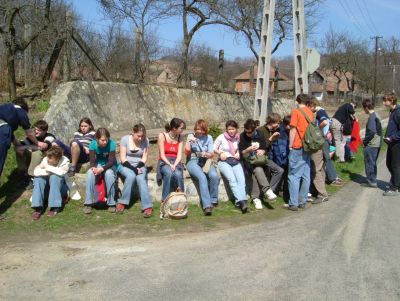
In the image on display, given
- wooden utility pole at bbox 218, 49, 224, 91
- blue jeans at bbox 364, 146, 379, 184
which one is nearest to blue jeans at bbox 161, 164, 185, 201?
blue jeans at bbox 364, 146, 379, 184

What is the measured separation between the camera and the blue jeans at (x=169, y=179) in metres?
6.97

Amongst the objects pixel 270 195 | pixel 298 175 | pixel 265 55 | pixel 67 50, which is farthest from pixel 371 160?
pixel 67 50

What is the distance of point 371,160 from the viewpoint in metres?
8.67

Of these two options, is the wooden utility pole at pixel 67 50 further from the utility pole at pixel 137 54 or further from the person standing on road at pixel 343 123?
the person standing on road at pixel 343 123

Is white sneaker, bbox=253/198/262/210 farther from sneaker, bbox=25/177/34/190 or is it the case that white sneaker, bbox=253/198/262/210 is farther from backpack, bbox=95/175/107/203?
sneaker, bbox=25/177/34/190

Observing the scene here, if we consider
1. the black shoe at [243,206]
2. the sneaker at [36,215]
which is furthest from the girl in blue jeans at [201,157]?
the sneaker at [36,215]

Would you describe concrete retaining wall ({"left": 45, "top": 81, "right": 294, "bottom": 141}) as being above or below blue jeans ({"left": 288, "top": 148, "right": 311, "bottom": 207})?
above

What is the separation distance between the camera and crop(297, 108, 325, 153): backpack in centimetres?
703

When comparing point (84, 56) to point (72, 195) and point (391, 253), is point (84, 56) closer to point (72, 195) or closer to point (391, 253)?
point (72, 195)

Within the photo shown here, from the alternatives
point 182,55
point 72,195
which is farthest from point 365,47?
point 72,195

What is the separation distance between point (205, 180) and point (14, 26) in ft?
22.0

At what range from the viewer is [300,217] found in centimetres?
668

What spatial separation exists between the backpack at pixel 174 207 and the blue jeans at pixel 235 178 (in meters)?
0.88

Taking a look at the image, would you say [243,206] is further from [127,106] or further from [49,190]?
[127,106]
